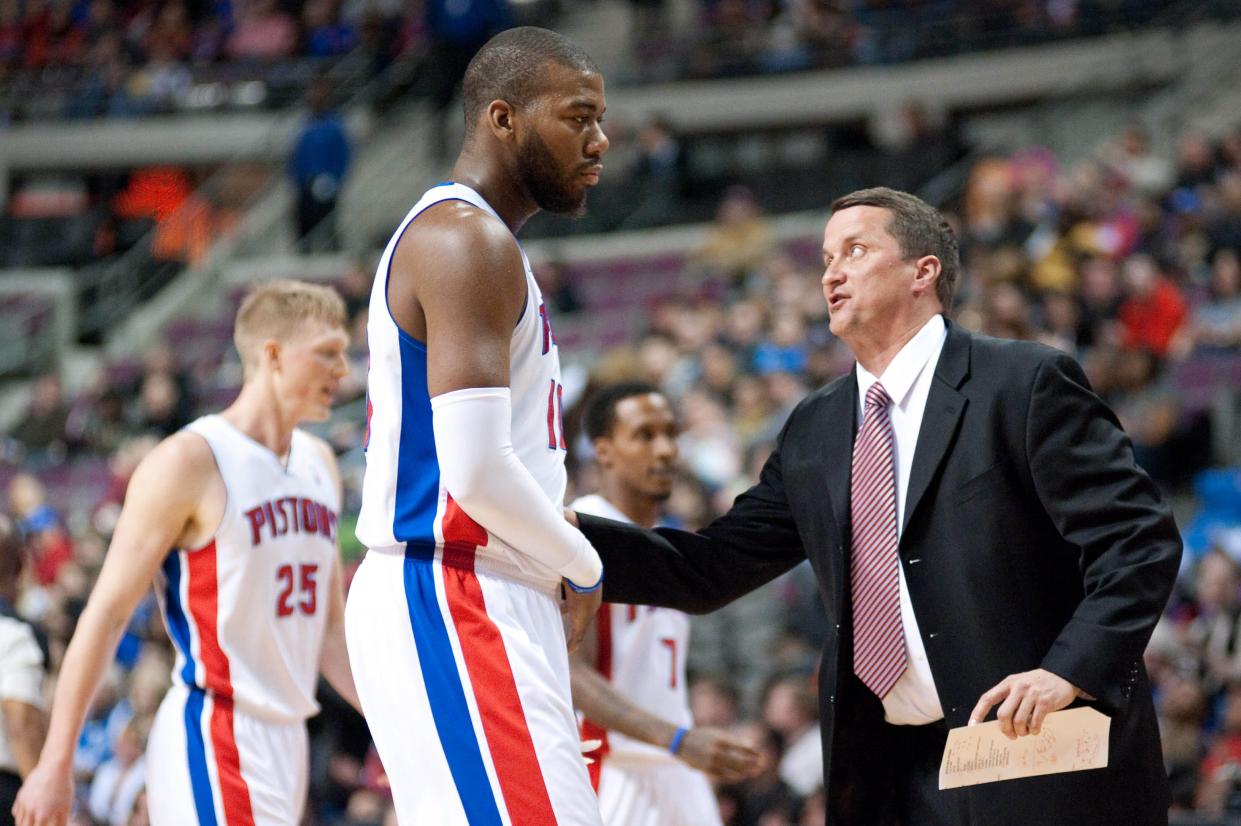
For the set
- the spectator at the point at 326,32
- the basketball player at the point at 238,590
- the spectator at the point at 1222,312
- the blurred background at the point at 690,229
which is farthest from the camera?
the spectator at the point at 326,32

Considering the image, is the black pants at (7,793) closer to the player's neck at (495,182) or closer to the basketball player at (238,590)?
the basketball player at (238,590)

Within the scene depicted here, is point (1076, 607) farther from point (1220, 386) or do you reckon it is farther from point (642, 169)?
point (642, 169)

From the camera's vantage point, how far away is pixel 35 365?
18188 mm

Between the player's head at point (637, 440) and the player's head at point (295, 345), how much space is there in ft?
3.52

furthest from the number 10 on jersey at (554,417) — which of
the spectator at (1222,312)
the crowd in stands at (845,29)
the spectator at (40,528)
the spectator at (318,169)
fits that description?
the crowd in stands at (845,29)

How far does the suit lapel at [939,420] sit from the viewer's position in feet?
13.1

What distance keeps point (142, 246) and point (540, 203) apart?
1648 cm

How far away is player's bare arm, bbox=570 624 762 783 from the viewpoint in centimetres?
500

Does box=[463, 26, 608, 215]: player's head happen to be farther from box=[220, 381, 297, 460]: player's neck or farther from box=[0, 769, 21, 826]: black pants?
box=[0, 769, 21, 826]: black pants

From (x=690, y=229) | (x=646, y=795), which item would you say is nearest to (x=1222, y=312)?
(x=690, y=229)

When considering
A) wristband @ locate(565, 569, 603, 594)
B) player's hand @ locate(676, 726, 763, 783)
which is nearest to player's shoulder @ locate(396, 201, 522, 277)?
wristband @ locate(565, 569, 603, 594)

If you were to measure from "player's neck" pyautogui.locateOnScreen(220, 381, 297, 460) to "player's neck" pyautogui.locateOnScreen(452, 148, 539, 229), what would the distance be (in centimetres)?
168

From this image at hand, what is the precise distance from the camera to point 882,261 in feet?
13.9

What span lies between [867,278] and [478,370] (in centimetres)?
129
